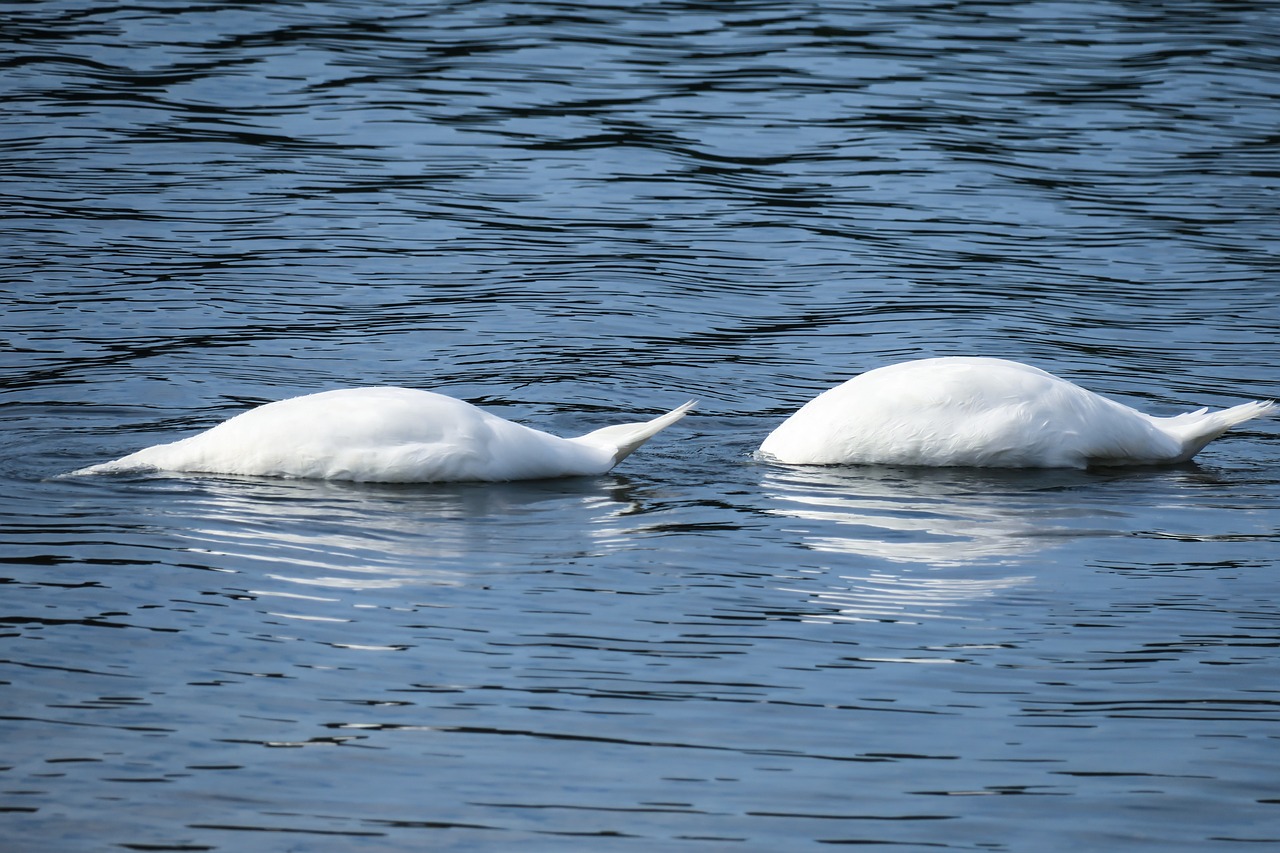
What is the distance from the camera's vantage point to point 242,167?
1808 centimetres

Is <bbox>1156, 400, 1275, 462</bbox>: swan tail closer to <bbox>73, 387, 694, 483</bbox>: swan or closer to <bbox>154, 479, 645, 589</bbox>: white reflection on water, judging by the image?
<bbox>73, 387, 694, 483</bbox>: swan

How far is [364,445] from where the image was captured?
9414 millimetres

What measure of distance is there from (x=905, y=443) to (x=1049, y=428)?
75 cm

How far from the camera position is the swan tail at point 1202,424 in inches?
403

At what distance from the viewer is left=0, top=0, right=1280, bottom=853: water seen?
5.88 m

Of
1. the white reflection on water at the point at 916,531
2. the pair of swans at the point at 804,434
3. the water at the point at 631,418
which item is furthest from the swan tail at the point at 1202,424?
Answer: the white reflection on water at the point at 916,531

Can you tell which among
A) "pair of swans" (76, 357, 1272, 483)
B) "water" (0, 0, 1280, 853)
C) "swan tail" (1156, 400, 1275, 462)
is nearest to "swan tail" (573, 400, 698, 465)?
"pair of swans" (76, 357, 1272, 483)

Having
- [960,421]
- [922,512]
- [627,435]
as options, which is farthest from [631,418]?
[922,512]

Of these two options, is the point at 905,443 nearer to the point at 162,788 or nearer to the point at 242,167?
the point at 162,788

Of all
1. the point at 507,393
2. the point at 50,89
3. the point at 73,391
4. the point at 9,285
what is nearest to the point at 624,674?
the point at 507,393

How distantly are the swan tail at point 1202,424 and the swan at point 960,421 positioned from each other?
0.04m

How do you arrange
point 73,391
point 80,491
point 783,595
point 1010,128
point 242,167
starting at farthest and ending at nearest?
point 1010,128
point 242,167
point 73,391
point 80,491
point 783,595

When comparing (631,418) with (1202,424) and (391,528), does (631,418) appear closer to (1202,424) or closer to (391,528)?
(391,528)

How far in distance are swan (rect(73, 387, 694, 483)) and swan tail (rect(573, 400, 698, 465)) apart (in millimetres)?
184
